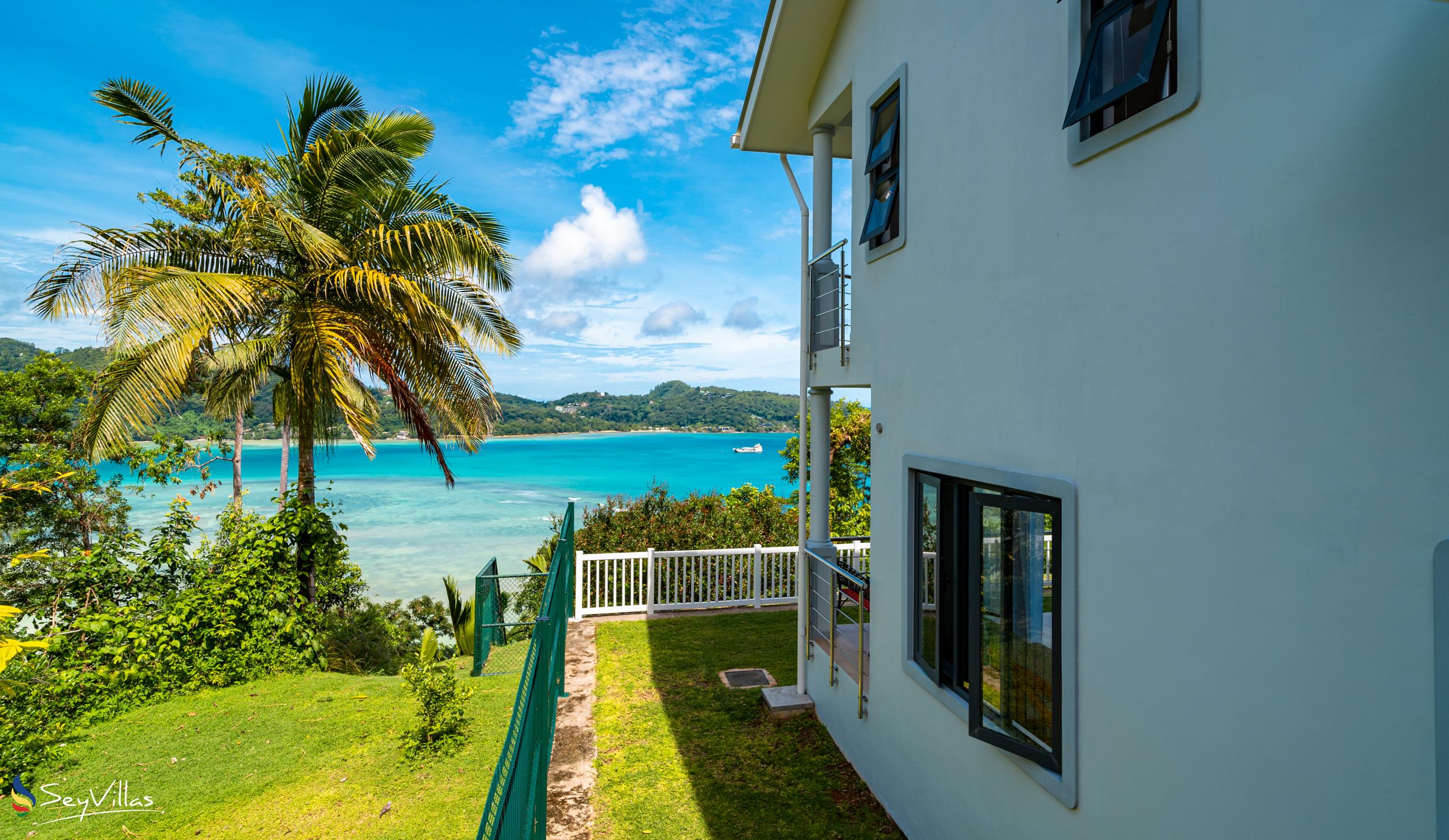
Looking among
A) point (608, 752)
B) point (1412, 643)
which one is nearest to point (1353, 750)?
point (1412, 643)

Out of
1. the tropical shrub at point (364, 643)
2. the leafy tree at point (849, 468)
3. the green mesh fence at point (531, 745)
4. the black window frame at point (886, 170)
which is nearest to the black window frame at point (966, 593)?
the black window frame at point (886, 170)

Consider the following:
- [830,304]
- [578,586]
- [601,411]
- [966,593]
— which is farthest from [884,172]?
[601,411]

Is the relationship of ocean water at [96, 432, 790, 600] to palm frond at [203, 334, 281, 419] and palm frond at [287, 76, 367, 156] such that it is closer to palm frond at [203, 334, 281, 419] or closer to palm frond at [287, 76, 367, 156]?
palm frond at [203, 334, 281, 419]

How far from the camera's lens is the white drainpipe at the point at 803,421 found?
708 centimetres

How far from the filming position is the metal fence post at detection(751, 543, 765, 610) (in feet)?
37.0

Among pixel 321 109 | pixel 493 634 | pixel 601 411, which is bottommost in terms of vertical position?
pixel 493 634

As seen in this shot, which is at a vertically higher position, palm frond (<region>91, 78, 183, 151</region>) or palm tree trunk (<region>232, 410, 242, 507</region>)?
palm frond (<region>91, 78, 183, 151</region>)

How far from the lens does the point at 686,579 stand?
11352 millimetres

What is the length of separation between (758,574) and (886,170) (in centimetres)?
759

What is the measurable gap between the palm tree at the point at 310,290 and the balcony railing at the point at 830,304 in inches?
231

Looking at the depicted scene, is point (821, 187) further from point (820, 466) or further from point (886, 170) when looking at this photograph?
point (820, 466)

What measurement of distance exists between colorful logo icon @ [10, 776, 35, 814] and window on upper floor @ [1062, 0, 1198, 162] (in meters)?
9.18

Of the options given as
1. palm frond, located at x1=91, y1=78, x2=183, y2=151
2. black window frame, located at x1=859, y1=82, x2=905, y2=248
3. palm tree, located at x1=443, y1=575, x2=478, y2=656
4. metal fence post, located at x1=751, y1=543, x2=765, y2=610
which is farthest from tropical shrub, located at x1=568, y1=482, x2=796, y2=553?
palm frond, located at x1=91, y1=78, x2=183, y2=151

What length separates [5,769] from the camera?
6039 millimetres
